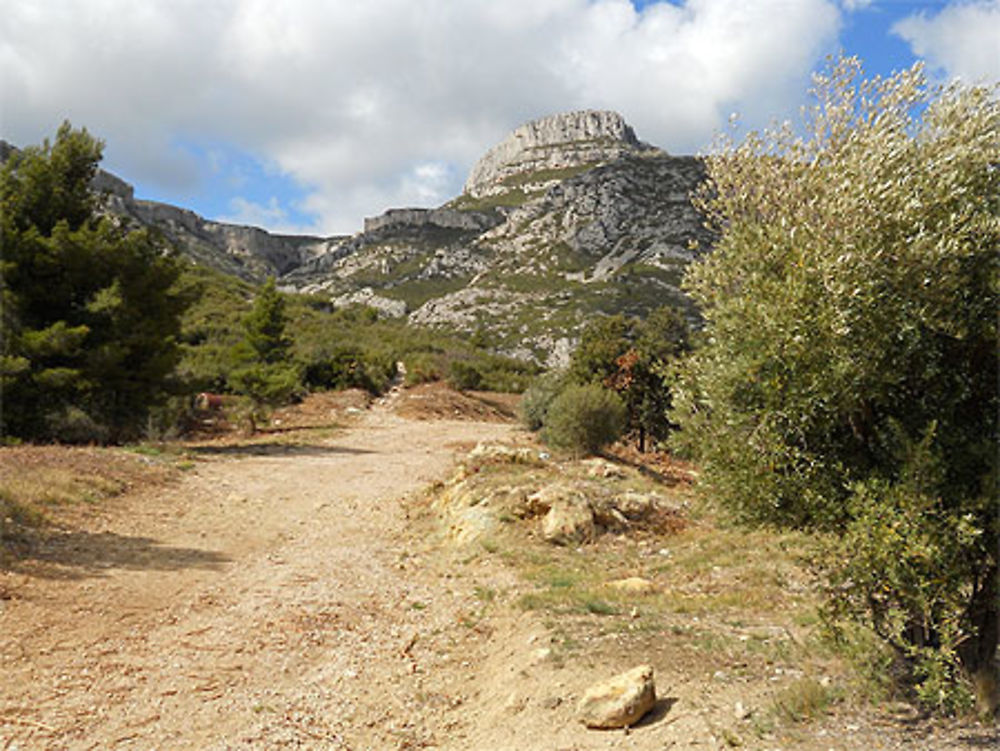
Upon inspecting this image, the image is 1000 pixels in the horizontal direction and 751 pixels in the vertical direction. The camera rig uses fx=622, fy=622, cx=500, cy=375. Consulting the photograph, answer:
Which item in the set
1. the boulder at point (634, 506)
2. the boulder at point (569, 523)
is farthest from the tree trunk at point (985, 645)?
the boulder at point (634, 506)

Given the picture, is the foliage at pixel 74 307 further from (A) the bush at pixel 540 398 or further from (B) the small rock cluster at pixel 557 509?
(A) the bush at pixel 540 398

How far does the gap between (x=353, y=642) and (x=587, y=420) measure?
12.1 metres

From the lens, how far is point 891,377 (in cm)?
455

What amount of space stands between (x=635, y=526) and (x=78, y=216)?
738 inches

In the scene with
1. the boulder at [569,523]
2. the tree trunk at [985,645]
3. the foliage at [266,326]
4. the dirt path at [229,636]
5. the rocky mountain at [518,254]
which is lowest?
the dirt path at [229,636]

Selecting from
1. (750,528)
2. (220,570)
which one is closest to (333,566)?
(220,570)

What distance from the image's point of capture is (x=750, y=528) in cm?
546

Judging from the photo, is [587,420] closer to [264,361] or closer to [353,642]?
[353,642]

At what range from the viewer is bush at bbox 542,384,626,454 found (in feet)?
59.8

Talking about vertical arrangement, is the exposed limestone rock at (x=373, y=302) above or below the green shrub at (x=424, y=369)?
above

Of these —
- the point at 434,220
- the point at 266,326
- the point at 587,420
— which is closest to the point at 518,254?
the point at 434,220

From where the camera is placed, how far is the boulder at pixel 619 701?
469 cm

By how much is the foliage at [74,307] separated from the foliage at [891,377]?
699 inches

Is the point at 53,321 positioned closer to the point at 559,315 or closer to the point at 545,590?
the point at 545,590
